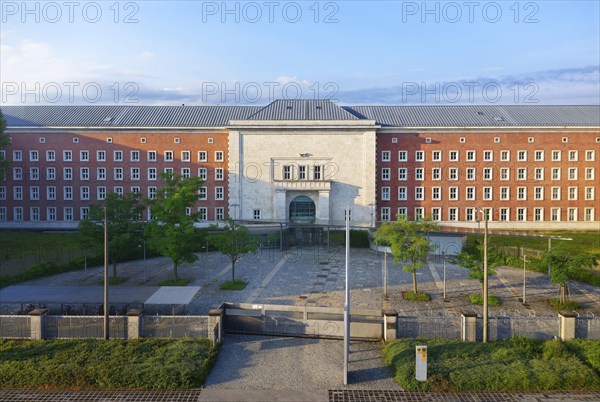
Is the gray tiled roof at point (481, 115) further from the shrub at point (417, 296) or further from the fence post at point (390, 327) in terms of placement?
the fence post at point (390, 327)

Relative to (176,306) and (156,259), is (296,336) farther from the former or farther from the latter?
(156,259)

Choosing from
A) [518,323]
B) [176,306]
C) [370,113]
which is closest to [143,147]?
[370,113]

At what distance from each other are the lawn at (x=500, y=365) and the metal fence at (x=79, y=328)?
9.96m

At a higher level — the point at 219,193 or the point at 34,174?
the point at 34,174

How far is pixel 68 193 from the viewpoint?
54000 millimetres

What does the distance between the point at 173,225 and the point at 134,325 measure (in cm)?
1173

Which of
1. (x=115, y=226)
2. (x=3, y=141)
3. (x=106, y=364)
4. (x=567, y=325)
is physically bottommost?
(x=106, y=364)

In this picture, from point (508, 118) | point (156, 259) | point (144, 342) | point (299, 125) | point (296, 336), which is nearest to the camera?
point (144, 342)

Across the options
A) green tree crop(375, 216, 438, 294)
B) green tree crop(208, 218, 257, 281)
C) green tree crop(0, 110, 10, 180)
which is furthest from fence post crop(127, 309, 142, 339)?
green tree crop(0, 110, 10, 180)

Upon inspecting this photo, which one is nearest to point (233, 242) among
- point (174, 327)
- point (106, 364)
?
point (174, 327)

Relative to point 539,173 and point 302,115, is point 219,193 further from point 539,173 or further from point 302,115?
point 539,173

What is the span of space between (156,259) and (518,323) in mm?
26547

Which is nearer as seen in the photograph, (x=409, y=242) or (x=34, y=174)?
(x=409, y=242)

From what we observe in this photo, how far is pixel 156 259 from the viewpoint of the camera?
37875 mm
